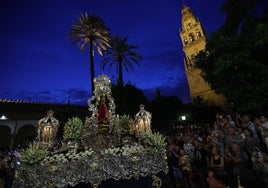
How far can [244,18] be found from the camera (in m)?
13.5

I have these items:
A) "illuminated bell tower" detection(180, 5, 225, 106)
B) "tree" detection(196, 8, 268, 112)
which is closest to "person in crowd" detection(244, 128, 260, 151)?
"tree" detection(196, 8, 268, 112)

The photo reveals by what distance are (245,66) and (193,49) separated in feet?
128

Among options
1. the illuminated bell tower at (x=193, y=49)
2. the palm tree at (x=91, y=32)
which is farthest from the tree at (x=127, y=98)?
the illuminated bell tower at (x=193, y=49)

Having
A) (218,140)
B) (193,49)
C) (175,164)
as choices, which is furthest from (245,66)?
(193,49)

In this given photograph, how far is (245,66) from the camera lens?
1291 cm

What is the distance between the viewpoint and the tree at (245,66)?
1247 cm

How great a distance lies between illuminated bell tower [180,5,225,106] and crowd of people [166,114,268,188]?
122 ft

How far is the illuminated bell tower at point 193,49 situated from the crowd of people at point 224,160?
37275 mm

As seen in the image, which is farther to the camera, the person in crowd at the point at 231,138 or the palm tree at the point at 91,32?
the palm tree at the point at 91,32

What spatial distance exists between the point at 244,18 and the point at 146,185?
12.2 meters

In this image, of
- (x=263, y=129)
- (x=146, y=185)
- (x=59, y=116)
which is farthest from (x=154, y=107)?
(x=146, y=185)

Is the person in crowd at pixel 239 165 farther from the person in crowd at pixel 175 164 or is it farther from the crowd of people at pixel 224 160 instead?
the person in crowd at pixel 175 164

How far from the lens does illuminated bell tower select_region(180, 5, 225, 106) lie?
45.9 metres

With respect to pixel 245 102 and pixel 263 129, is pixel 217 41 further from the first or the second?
pixel 263 129
